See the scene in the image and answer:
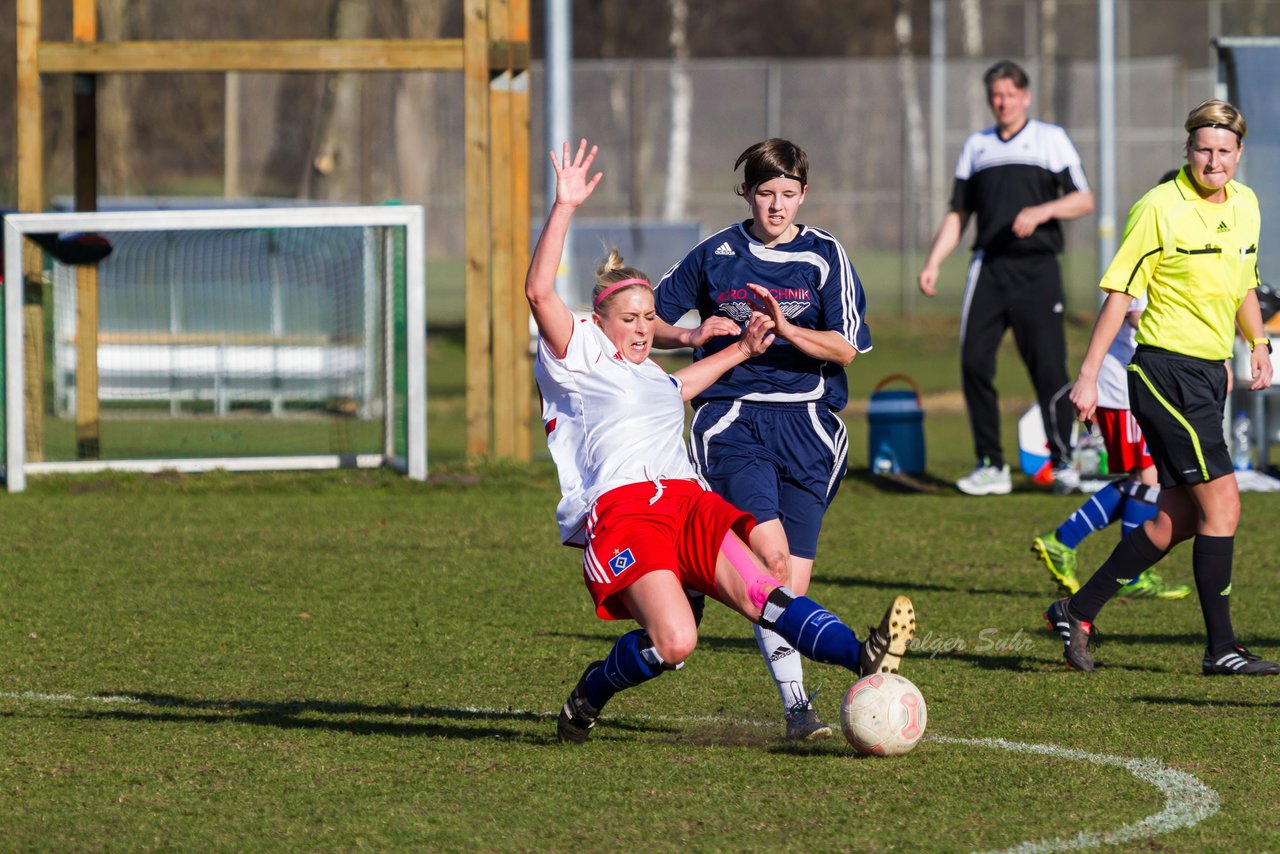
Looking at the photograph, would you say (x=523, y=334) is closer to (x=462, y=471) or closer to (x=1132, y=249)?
(x=462, y=471)

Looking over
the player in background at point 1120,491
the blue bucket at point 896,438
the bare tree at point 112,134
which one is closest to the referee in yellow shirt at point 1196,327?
the player in background at point 1120,491

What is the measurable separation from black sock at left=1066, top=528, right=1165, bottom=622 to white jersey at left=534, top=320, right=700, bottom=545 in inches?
75.0

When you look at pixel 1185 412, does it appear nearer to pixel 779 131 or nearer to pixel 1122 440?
pixel 1122 440

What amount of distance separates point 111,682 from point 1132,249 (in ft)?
12.3

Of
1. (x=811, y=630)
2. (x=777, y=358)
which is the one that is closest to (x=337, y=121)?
(x=777, y=358)

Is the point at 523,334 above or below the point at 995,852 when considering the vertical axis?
above

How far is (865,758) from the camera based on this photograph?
16.8 feet

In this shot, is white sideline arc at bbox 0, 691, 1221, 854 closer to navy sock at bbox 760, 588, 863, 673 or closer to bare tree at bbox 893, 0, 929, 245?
navy sock at bbox 760, 588, 863, 673

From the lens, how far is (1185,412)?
6.24m

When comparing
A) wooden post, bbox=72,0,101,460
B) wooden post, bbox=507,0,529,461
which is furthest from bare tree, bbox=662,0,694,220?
wooden post, bbox=72,0,101,460

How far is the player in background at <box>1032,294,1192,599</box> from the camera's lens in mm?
7816

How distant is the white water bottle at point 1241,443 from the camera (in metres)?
11.7

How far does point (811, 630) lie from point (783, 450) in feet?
2.74

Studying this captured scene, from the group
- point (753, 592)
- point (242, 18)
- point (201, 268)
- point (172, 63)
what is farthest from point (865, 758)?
point (242, 18)
